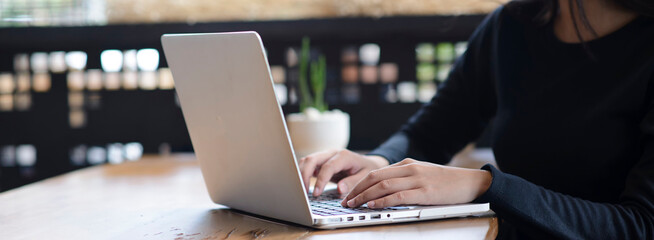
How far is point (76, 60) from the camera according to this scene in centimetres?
270

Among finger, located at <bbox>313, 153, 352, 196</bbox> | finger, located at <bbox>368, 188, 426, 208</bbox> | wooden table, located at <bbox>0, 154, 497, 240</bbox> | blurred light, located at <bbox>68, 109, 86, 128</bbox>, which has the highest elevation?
finger, located at <bbox>368, 188, 426, 208</bbox>

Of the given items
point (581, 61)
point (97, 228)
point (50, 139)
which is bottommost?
point (50, 139)

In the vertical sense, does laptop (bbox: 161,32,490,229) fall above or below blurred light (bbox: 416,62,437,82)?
above

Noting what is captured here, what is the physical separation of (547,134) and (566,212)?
0.71 feet

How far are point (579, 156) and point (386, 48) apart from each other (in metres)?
1.80

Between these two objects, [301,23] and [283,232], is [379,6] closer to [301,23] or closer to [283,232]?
[301,23]

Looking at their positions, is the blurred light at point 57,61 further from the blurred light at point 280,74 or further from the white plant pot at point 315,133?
the white plant pot at point 315,133

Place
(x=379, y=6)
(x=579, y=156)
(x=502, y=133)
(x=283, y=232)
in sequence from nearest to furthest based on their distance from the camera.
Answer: (x=283, y=232) < (x=579, y=156) < (x=502, y=133) < (x=379, y=6)

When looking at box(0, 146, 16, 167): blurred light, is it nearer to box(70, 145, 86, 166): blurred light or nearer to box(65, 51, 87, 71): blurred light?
box(70, 145, 86, 166): blurred light

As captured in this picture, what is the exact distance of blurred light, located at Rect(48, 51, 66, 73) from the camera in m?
2.70

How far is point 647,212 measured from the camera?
2.33 feet

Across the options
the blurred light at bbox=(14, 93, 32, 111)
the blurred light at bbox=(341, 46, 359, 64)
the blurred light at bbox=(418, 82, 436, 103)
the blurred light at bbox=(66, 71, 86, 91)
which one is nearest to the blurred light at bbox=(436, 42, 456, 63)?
the blurred light at bbox=(418, 82, 436, 103)

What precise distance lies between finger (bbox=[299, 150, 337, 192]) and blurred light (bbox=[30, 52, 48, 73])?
2.19 m

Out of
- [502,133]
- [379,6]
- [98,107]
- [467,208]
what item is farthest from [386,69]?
[467,208]
